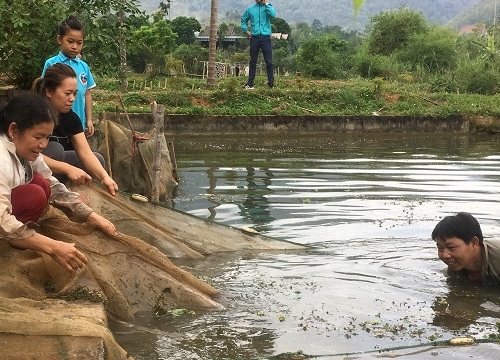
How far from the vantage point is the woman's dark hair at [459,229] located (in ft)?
19.9

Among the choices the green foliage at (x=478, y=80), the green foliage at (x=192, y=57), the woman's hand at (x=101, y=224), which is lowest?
the woman's hand at (x=101, y=224)

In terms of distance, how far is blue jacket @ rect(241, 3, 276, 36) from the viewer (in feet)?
59.0

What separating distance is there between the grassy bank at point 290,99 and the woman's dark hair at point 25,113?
12.9 meters

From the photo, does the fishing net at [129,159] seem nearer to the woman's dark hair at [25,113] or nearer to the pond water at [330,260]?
the pond water at [330,260]

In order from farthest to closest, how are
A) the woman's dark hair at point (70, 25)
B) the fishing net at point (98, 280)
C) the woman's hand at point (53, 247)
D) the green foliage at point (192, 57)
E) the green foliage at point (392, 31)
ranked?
the green foliage at point (392, 31) → the green foliage at point (192, 57) → the woman's dark hair at point (70, 25) → the woman's hand at point (53, 247) → the fishing net at point (98, 280)

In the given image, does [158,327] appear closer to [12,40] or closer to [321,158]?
[12,40]

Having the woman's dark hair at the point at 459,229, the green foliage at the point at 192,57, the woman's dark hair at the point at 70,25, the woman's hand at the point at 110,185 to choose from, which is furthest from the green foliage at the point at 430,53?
the woman's hand at the point at 110,185

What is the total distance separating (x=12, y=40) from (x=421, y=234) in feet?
20.2

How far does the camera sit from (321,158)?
1449 cm

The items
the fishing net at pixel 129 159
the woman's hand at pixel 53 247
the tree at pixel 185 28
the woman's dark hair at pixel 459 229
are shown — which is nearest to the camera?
the woman's hand at pixel 53 247

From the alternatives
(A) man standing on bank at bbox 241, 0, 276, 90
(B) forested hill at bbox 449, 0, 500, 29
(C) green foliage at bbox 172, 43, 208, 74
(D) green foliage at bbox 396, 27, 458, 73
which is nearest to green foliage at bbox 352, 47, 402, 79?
(D) green foliage at bbox 396, 27, 458, 73

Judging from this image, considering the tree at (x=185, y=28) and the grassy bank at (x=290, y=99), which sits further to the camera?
the tree at (x=185, y=28)

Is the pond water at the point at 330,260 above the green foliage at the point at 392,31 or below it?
below

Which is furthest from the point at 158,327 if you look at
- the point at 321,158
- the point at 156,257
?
the point at 321,158
